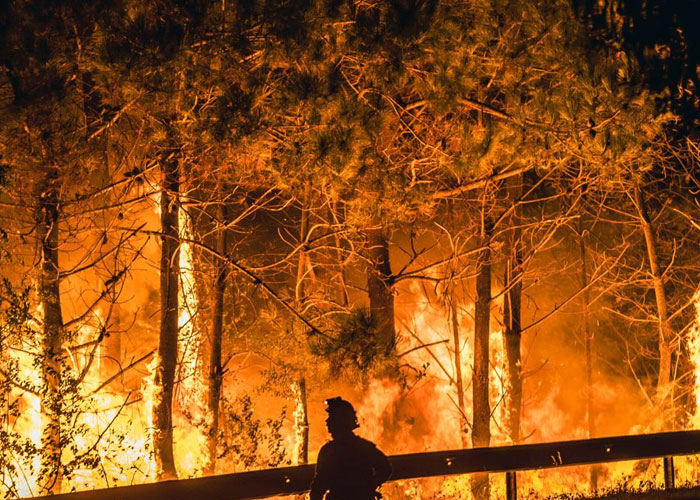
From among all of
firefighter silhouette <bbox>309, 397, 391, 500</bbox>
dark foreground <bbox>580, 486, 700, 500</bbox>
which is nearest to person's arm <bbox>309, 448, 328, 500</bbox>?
firefighter silhouette <bbox>309, 397, 391, 500</bbox>

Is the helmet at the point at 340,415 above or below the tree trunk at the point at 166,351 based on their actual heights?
below

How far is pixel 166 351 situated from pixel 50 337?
2810 millimetres

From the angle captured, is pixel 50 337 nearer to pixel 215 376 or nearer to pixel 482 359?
pixel 215 376

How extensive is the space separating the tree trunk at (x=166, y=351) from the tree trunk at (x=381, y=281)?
3.65m

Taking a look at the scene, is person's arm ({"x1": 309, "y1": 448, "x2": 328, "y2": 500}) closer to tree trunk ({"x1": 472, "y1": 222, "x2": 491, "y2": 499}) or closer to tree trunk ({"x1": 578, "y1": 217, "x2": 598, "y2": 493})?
tree trunk ({"x1": 472, "y1": 222, "x2": 491, "y2": 499})

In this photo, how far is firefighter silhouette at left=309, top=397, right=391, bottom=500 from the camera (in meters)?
6.16

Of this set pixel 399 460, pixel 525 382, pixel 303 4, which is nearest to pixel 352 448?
pixel 399 460

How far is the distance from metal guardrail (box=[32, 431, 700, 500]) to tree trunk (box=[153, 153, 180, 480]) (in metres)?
4.31

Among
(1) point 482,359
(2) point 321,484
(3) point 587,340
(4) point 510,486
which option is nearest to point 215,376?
(1) point 482,359

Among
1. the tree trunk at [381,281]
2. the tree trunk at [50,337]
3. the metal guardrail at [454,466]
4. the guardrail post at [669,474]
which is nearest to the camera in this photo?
the metal guardrail at [454,466]

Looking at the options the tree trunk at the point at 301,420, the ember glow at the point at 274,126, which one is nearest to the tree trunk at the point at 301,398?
the tree trunk at the point at 301,420

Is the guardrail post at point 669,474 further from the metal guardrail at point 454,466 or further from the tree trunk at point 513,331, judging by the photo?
the tree trunk at point 513,331

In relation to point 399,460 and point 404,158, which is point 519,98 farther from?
point 399,460

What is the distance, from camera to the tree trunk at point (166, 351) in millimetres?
12844
